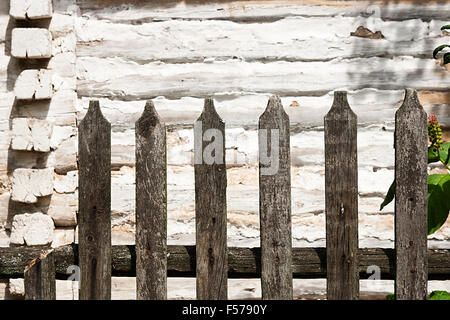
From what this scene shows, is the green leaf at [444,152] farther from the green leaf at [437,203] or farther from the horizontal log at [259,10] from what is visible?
the horizontal log at [259,10]

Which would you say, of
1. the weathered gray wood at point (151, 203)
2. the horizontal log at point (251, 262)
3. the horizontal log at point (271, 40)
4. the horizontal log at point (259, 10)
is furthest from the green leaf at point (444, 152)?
the horizontal log at point (259, 10)

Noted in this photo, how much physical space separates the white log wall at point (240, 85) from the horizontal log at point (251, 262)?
1.47 meters

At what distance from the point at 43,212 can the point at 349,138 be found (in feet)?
7.43

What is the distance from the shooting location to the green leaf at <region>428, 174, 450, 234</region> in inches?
96.8

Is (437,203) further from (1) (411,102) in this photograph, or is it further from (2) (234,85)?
(2) (234,85)

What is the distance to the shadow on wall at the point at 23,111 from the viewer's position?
153 inches

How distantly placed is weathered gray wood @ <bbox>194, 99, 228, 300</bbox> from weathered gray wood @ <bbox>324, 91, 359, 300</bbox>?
0.39 metres

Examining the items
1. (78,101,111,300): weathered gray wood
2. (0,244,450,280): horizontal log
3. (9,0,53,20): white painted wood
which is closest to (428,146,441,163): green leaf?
(0,244,450,280): horizontal log

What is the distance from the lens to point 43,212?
3.88 m

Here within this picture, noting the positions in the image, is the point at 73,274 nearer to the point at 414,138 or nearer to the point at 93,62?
the point at 414,138

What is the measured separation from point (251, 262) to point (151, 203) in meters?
0.44

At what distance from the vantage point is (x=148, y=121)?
7.64 ft

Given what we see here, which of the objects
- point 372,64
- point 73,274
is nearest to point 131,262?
point 73,274
